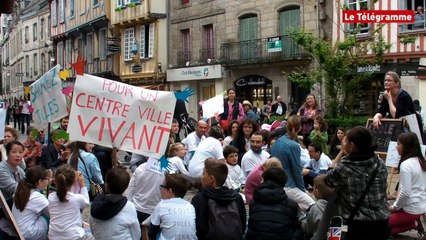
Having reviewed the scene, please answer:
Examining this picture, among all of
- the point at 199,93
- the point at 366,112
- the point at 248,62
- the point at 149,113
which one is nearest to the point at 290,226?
the point at 149,113

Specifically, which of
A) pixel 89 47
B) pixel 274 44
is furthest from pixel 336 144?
pixel 89 47

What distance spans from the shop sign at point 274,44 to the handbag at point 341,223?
66.6 feet

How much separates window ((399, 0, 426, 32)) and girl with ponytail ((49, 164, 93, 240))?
17310 mm

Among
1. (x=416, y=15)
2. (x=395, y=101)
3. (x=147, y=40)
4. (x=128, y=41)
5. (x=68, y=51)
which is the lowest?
(x=395, y=101)

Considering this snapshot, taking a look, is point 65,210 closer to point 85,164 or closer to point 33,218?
point 33,218

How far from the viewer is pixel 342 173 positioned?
5312 mm

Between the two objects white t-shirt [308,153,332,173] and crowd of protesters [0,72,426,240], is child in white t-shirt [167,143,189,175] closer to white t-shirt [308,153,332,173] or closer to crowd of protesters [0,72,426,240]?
crowd of protesters [0,72,426,240]

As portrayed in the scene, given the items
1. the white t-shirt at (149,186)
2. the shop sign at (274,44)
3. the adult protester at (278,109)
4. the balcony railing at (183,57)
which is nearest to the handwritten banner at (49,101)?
the white t-shirt at (149,186)

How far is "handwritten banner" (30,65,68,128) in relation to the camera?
7.85 metres

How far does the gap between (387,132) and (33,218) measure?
5.03 metres

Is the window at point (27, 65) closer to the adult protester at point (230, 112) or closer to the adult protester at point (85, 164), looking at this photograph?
the adult protester at point (230, 112)

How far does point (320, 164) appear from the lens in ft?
35.6

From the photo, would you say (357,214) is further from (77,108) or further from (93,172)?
(93,172)

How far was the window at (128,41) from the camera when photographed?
35.3m
